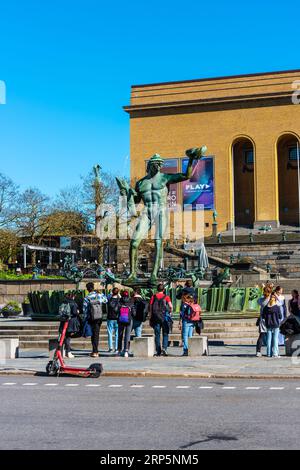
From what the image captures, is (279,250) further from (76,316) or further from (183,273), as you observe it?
(76,316)

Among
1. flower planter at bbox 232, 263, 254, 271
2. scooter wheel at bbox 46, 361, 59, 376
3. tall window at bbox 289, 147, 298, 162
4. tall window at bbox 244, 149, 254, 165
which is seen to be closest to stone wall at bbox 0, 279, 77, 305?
flower planter at bbox 232, 263, 254, 271

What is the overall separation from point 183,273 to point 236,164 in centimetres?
5231

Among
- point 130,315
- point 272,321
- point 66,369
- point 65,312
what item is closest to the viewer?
point 66,369

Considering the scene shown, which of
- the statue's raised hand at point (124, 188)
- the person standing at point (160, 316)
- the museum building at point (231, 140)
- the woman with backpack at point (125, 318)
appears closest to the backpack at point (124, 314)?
the woman with backpack at point (125, 318)

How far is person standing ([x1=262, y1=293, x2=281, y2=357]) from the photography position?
16.8m

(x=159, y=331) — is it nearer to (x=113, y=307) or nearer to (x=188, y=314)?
(x=188, y=314)

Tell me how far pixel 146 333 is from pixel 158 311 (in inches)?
160

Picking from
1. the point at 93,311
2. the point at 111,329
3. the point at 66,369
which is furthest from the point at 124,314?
the point at 66,369

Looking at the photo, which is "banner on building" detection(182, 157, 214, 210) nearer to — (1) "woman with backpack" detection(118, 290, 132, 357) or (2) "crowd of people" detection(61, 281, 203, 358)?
(2) "crowd of people" detection(61, 281, 203, 358)

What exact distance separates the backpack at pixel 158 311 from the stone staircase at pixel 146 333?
3.18 m

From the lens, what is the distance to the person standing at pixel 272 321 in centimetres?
1680

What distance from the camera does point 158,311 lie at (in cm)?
1742

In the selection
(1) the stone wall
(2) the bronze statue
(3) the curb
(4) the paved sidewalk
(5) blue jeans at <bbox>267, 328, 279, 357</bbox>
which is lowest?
(3) the curb

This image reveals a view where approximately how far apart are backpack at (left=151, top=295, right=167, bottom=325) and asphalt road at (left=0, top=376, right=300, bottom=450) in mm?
3563
